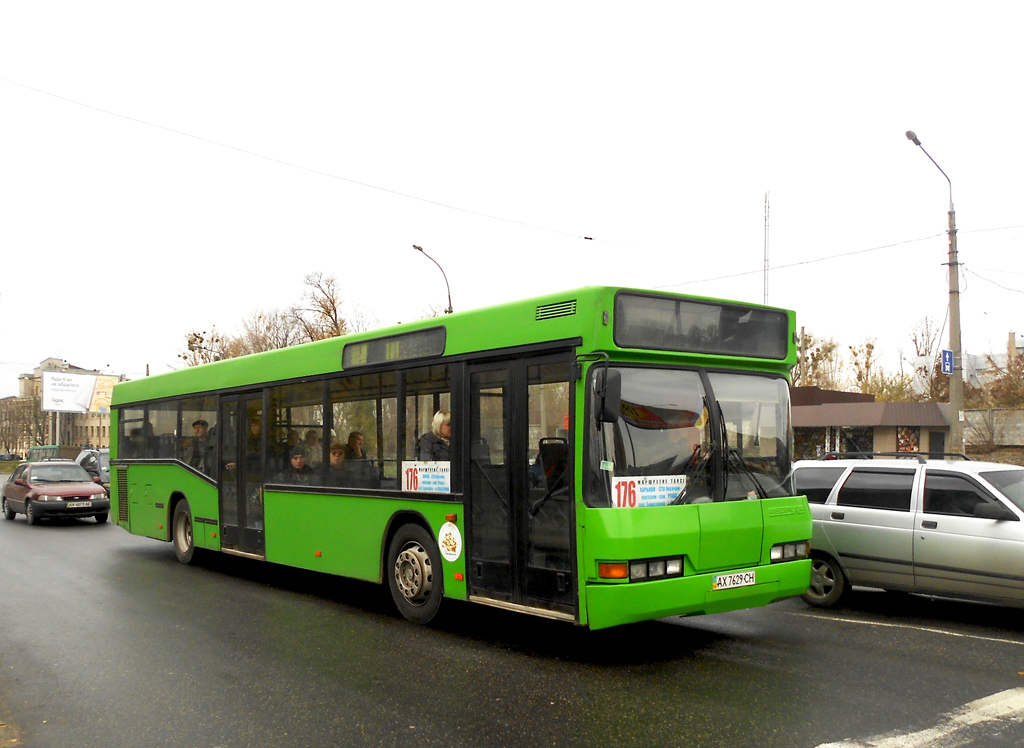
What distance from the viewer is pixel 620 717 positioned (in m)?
Answer: 5.53

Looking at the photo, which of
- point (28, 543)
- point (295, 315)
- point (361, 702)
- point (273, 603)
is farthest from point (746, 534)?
point (295, 315)

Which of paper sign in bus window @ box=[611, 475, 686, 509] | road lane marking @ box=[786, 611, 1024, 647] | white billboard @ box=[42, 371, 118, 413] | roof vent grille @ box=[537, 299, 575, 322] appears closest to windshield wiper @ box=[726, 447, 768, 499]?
paper sign in bus window @ box=[611, 475, 686, 509]

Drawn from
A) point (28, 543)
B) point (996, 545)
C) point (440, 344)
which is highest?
point (440, 344)

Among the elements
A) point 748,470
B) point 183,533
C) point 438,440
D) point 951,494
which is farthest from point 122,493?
point 951,494

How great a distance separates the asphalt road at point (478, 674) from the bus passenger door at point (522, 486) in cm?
63

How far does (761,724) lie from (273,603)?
6.42 meters

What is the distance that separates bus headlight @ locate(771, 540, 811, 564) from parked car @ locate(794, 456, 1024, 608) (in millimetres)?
1841

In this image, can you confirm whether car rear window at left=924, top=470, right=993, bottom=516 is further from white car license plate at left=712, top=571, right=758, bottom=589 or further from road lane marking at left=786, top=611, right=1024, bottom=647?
white car license plate at left=712, top=571, right=758, bottom=589

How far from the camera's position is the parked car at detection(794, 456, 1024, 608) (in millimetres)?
8227

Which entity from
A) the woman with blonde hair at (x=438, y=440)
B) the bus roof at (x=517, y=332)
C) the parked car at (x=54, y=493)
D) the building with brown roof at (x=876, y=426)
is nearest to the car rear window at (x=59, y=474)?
the parked car at (x=54, y=493)

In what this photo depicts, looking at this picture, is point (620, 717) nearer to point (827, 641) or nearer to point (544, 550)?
point (544, 550)

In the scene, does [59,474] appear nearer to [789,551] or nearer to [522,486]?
[522,486]

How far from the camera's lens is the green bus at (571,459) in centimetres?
668

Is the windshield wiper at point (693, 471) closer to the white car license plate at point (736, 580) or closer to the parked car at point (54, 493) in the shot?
the white car license plate at point (736, 580)
